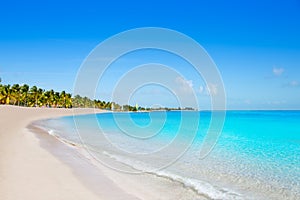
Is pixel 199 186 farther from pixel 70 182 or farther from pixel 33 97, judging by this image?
pixel 33 97

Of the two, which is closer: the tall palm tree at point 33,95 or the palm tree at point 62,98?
the tall palm tree at point 33,95

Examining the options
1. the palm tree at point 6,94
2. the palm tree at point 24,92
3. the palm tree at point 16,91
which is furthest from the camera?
the palm tree at point 24,92

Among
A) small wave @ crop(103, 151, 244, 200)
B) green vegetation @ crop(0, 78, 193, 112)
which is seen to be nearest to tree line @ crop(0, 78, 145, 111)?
green vegetation @ crop(0, 78, 193, 112)

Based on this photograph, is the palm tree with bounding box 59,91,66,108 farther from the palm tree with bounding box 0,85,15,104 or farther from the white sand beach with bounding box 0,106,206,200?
the white sand beach with bounding box 0,106,206,200

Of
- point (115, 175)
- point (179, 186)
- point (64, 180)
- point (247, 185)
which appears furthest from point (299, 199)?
point (64, 180)

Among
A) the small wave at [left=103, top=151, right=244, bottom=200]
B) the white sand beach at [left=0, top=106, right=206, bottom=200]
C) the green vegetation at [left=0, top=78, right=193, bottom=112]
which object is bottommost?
the small wave at [left=103, top=151, right=244, bottom=200]

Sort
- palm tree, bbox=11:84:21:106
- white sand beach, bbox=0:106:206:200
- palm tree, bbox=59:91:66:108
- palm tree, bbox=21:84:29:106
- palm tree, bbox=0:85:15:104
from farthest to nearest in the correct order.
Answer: palm tree, bbox=59:91:66:108, palm tree, bbox=21:84:29:106, palm tree, bbox=11:84:21:106, palm tree, bbox=0:85:15:104, white sand beach, bbox=0:106:206:200

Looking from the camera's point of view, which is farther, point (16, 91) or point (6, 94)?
point (16, 91)

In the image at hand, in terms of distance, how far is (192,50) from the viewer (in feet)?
36.4

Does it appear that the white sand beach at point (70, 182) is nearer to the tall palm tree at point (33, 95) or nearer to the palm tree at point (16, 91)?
the palm tree at point (16, 91)

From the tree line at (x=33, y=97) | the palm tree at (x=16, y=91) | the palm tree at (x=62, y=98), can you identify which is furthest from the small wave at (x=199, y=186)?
the palm tree at (x=62, y=98)

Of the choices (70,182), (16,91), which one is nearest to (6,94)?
(16,91)

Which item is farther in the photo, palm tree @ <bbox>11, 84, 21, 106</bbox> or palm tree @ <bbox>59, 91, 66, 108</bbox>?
palm tree @ <bbox>59, 91, 66, 108</bbox>

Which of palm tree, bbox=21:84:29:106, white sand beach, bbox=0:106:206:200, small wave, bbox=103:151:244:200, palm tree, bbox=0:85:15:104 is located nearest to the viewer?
white sand beach, bbox=0:106:206:200
